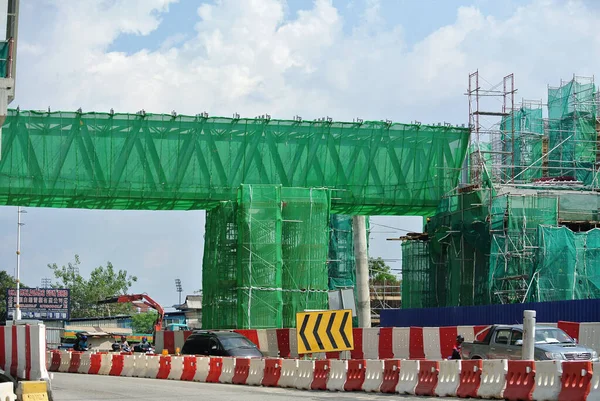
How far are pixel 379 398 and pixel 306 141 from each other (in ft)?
96.9

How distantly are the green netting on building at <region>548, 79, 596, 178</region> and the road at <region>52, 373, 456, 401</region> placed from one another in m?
38.7

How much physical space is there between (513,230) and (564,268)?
2.82 meters

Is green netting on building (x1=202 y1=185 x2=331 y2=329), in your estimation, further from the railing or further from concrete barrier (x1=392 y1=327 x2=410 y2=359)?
the railing

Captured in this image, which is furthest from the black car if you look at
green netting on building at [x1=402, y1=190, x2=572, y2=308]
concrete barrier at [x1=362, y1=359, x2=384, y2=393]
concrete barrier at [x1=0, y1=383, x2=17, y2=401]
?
green netting on building at [x1=402, y1=190, x2=572, y2=308]

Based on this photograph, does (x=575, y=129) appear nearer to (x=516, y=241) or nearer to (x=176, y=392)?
(x=516, y=241)

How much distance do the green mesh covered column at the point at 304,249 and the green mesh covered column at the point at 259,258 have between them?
1.04 m

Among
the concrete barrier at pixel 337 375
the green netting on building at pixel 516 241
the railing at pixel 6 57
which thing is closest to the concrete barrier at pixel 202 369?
the concrete barrier at pixel 337 375

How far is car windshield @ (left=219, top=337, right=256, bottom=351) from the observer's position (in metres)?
26.7

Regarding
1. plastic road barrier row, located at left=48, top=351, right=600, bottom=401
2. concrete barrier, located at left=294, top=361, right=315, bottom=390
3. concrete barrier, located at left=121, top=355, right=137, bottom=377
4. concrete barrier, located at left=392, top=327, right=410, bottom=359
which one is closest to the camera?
plastic road barrier row, located at left=48, top=351, right=600, bottom=401

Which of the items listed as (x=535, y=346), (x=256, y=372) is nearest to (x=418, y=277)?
(x=256, y=372)

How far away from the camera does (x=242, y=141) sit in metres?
46.3

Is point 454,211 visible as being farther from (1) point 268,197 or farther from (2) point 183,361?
(2) point 183,361

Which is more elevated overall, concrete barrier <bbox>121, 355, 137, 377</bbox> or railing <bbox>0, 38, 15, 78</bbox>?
railing <bbox>0, 38, 15, 78</bbox>

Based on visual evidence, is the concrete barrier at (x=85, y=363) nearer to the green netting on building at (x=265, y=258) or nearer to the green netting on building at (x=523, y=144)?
the green netting on building at (x=265, y=258)
